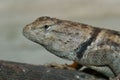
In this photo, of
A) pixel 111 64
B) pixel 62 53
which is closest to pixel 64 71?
pixel 62 53

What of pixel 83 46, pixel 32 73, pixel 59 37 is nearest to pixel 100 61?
pixel 83 46

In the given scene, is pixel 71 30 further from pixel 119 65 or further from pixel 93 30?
pixel 119 65

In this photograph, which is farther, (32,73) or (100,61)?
(100,61)

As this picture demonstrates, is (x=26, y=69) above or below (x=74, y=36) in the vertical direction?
below

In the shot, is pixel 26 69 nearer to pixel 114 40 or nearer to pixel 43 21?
pixel 43 21

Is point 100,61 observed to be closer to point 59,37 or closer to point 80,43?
point 80,43

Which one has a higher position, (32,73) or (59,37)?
(59,37)
